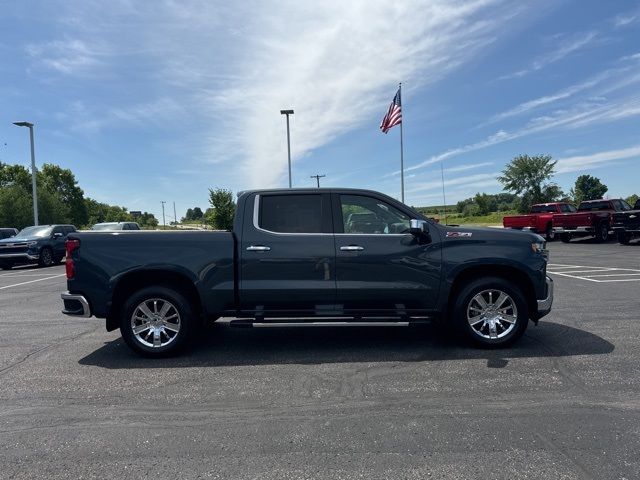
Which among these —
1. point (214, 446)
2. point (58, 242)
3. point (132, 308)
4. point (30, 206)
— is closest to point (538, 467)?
point (214, 446)

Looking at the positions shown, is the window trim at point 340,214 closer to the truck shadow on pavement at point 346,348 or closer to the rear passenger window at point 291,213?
the rear passenger window at point 291,213

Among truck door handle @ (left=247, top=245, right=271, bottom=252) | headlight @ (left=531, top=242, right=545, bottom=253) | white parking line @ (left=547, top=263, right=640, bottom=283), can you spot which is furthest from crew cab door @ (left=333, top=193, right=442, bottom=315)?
white parking line @ (left=547, top=263, right=640, bottom=283)

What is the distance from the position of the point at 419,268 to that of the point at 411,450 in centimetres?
252

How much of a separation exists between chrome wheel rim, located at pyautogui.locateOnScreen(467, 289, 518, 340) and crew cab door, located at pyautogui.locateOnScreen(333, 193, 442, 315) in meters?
0.51

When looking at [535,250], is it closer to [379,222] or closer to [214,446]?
[379,222]

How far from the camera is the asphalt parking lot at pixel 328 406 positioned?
9.98 feet

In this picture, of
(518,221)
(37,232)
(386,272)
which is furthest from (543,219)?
(37,232)

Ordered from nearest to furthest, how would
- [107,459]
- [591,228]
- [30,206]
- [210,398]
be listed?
1. [107,459]
2. [210,398]
3. [591,228]
4. [30,206]

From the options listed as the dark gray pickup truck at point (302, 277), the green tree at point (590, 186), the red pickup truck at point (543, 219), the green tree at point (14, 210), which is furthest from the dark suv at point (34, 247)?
the green tree at point (590, 186)

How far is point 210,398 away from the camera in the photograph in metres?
4.17

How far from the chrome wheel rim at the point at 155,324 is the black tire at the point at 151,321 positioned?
0.01m

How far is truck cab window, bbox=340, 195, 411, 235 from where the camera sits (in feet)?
18.1

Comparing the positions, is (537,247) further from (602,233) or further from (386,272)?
(602,233)

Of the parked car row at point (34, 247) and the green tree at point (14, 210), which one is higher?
the green tree at point (14, 210)
